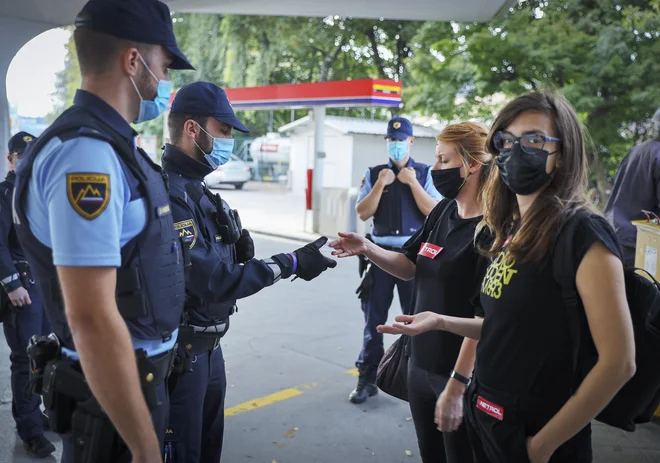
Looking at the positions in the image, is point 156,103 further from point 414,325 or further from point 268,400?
point 268,400

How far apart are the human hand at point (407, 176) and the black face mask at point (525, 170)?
128 inches

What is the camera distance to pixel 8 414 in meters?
4.44

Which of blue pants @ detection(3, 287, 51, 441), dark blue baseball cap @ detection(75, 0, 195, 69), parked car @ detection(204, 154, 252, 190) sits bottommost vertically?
parked car @ detection(204, 154, 252, 190)

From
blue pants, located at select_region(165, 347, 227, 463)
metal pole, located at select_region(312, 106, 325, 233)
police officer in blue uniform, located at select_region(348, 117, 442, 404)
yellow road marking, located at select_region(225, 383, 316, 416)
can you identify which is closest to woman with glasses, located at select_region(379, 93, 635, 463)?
blue pants, located at select_region(165, 347, 227, 463)

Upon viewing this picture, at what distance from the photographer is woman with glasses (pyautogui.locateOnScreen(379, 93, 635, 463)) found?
161cm

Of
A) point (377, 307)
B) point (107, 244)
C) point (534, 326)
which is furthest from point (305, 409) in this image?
point (107, 244)

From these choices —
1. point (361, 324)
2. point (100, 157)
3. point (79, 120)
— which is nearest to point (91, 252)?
point (100, 157)

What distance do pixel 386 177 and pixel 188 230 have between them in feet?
9.72

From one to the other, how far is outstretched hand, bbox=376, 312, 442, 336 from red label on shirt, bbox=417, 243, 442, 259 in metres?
0.54

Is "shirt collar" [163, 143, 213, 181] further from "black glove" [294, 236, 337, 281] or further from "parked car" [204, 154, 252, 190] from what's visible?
"parked car" [204, 154, 252, 190]

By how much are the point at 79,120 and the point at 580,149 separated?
1464mm

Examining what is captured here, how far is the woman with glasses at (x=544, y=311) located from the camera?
1.61 meters

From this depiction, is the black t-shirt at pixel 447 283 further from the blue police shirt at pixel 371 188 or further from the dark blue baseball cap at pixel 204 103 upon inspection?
the blue police shirt at pixel 371 188

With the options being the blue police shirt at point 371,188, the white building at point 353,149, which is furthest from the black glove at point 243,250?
the white building at point 353,149
